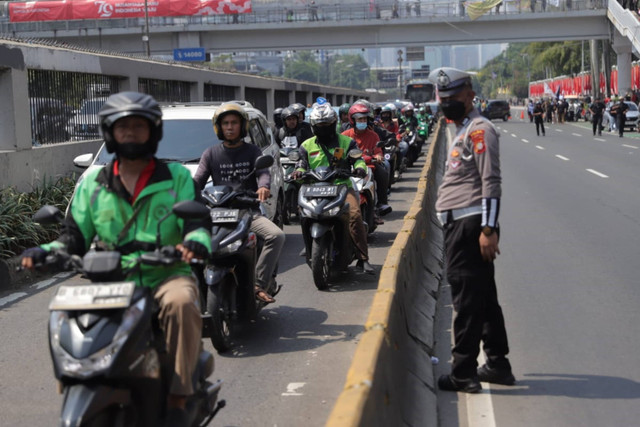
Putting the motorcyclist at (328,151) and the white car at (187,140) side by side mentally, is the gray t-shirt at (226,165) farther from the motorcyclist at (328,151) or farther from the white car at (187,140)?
the white car at (187,140)

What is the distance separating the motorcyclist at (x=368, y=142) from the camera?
12984mm

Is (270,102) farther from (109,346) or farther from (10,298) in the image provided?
(109,346)

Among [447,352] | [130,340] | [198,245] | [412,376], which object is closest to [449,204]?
[412,376]

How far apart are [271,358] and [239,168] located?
5.58 ft

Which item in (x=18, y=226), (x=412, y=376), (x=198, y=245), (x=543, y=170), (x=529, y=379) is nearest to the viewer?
(x=198, y=245)

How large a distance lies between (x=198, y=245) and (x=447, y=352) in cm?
336

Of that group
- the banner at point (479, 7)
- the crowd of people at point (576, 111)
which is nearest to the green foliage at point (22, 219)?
the crowd of people at point (576, 111)

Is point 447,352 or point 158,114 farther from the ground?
point 158,114

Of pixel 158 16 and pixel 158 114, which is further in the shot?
pixel 158 16

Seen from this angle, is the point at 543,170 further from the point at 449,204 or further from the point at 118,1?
the point at 118,1

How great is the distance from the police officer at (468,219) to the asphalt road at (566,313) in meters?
0.34

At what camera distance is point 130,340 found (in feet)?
12.7

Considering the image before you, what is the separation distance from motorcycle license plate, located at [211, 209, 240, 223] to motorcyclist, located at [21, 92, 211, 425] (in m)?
2.45

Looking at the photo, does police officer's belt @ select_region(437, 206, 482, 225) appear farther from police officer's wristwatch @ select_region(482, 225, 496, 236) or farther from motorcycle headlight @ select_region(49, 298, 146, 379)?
motorcycle headlight @ select_region(49, 298, 146, 379)
